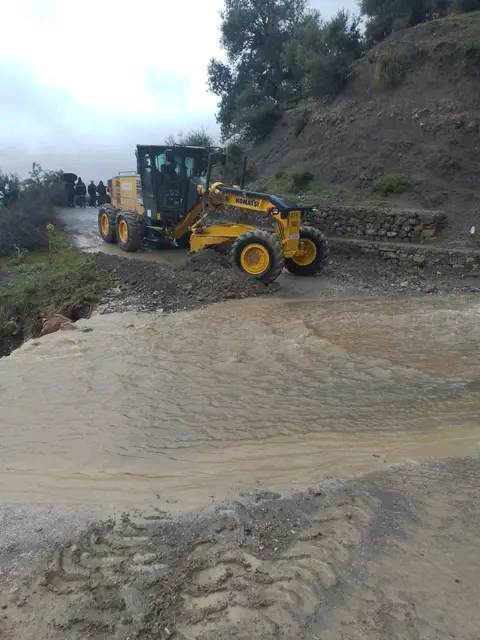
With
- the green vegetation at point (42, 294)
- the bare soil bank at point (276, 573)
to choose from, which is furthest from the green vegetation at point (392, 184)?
the bare soil bank at point (276, 573)

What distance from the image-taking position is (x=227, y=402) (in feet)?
18.8

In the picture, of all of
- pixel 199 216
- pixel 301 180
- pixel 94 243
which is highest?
pixel 301 180

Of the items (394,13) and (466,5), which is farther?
(394,13)

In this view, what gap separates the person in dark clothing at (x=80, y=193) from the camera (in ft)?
84.6

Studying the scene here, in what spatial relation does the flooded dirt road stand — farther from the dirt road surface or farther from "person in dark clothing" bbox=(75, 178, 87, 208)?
the dirt road surface

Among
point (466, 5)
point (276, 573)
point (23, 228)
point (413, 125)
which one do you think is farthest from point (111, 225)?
point (466, 5)

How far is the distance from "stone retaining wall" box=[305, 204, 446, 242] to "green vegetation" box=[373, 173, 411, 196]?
1592 mm

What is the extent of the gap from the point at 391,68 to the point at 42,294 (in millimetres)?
14559

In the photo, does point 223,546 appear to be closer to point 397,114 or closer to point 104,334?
point 104,334

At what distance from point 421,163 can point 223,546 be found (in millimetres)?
15129

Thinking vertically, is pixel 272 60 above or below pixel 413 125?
above

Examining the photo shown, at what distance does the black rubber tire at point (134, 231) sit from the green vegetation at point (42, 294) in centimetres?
131

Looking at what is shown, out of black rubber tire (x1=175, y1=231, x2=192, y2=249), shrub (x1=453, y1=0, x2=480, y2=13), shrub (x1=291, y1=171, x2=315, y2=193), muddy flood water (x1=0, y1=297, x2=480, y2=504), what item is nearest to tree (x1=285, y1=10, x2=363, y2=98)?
shrub (x1=453, y1=0, x2=480, y2=13)

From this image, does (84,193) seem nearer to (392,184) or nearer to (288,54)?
(288,54)
